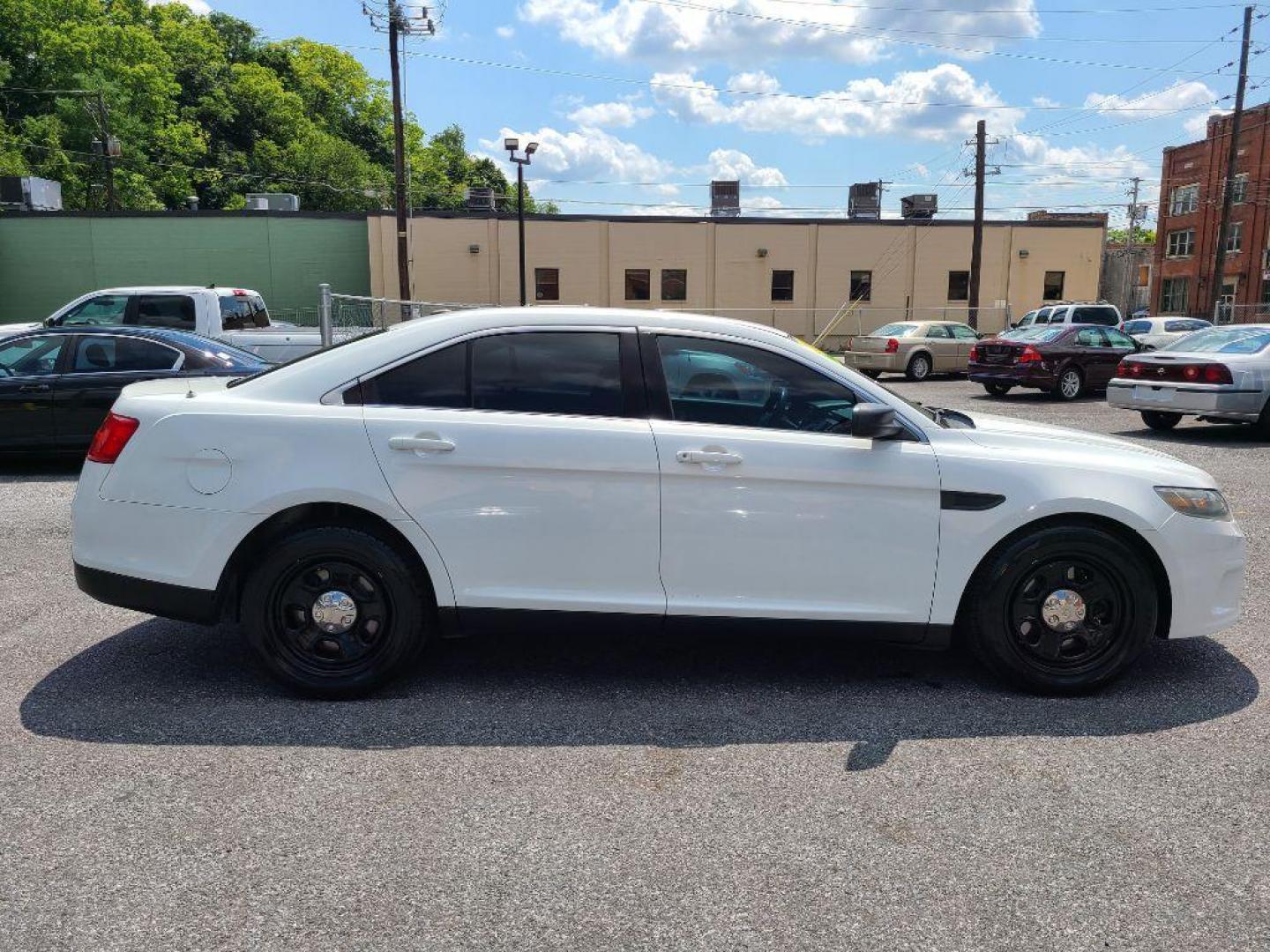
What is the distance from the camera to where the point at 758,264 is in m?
39.0

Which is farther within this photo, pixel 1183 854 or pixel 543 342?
pixel 543 342

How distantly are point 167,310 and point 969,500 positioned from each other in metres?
12.7

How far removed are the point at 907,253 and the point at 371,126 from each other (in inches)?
2279

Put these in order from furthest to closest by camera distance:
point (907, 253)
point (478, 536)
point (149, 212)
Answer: point (907, 253) < point (149, 212) < point (478, 536)

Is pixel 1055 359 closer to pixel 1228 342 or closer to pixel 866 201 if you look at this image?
pixel 1228 342

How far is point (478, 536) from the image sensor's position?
152 inches

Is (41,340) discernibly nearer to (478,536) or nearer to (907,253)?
(478,536)

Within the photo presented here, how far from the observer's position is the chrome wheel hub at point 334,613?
391cm

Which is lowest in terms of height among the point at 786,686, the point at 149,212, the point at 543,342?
the point at 786,686

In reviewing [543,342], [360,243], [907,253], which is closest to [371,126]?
[360,243]

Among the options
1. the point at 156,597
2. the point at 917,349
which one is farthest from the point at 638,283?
the point at 156,597

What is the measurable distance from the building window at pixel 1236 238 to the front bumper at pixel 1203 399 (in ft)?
156

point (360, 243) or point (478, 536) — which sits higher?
point (360, 243)

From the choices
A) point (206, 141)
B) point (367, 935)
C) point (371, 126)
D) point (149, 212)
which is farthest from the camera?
point (371, 126)
